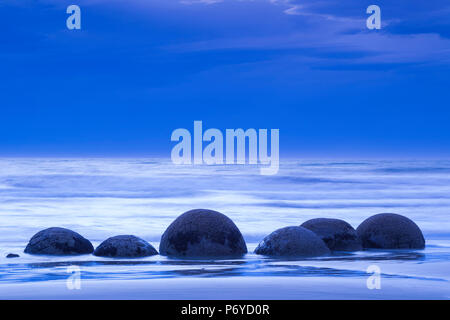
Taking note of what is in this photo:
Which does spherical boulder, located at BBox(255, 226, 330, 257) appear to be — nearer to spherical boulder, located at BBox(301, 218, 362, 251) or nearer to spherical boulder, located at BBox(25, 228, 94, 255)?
spherical boulder, located at BBox(301, 218, 362, 251)

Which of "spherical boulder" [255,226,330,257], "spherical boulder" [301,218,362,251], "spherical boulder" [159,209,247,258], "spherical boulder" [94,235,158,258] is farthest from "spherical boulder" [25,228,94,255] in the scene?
"spherical boulder" [301,218,362,251]

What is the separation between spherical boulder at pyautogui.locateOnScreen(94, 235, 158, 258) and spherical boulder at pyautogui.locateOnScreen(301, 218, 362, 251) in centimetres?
321

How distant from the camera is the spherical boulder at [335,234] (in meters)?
15.1

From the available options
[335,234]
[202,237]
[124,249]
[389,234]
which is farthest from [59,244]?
[389,234]

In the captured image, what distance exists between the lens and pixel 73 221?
83.5ft

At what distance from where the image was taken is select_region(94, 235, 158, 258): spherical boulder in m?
14.3

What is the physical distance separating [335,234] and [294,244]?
1.35 metres

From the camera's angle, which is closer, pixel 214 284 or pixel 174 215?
pixel 214 284

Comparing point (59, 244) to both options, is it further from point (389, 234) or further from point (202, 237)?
point (389, 234)

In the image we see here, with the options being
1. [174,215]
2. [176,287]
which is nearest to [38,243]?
[176,287]
